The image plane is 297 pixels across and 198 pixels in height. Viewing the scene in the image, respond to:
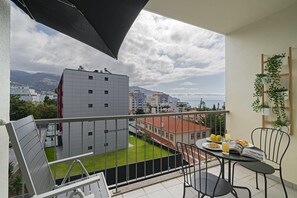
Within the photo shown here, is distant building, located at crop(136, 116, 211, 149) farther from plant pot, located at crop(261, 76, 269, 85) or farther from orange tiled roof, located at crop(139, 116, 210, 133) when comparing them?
plant pot, located at crop(261, 76, 269, 85)

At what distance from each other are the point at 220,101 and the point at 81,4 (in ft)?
10.9

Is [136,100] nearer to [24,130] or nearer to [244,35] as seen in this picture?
[24,130]

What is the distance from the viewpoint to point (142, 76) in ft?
11.7

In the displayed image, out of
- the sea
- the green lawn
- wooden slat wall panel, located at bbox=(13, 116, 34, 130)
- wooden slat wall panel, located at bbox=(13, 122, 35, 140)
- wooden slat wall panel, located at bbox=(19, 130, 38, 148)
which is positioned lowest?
the green lawn

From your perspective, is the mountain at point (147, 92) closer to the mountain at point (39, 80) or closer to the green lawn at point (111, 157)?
the green lawn at point (111, 157)

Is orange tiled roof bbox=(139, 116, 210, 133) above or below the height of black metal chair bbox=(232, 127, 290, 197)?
above

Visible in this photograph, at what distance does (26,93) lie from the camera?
6.08ft

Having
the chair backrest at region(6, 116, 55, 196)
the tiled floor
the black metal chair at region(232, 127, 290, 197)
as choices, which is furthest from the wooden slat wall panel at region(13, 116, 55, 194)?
the black metal chair at region(232, 127, 290, 197)

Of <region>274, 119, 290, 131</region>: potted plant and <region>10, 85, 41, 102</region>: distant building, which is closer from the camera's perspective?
<region>10, 85, 41, 102</region>: distant building

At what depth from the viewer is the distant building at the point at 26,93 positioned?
168 cm

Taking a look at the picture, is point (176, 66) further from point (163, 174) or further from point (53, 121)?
point (53, 121)

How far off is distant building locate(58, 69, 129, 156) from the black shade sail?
1253 millimetres

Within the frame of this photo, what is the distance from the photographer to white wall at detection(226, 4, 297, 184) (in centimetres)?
243

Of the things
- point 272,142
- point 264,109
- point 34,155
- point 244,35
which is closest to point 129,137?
point 34,155
